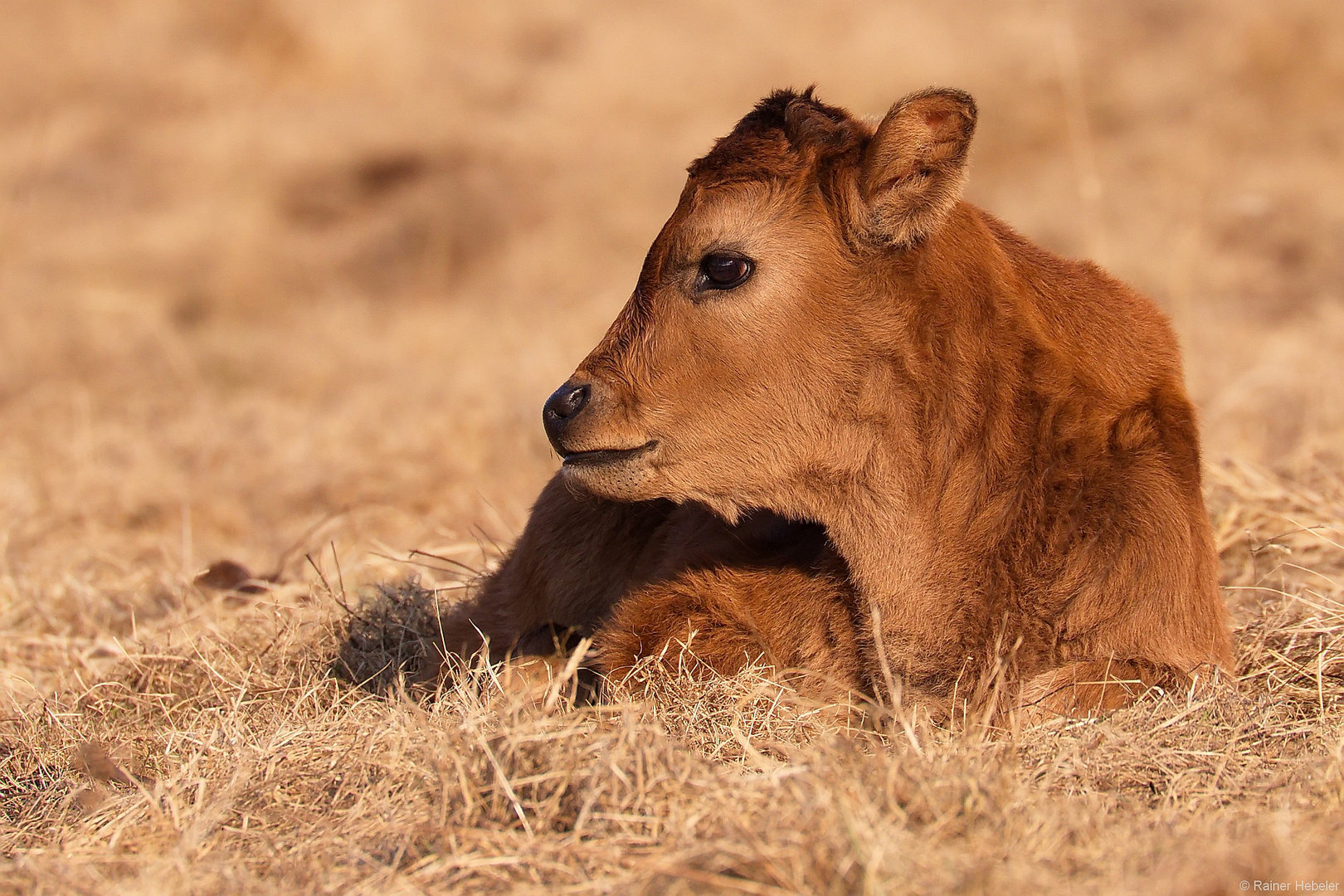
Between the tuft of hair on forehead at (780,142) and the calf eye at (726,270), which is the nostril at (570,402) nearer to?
the calf eye at (726,270)

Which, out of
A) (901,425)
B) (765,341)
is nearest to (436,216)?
(765,341)

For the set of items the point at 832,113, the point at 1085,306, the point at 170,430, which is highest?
the point at 832,113

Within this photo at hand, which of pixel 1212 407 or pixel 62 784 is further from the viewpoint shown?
pixel 1212 407

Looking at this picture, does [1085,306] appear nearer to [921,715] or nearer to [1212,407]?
[921,715]

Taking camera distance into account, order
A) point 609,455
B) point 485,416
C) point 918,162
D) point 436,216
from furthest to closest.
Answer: point 436,216
point 485,416
point 609,455
point 918,162

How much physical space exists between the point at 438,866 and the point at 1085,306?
82.9 inches

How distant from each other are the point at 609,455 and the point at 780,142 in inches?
34.4

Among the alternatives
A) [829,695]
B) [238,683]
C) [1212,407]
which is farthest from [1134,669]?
[1212,407]

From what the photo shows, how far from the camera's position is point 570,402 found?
3.28 meters

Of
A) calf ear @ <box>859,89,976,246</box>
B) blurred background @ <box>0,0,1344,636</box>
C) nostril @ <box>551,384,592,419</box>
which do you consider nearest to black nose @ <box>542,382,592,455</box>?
nostril @ <box>551,384,592,419</box>

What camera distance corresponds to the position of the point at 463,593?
4820 millimetres

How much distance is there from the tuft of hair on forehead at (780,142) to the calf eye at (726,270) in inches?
7.8

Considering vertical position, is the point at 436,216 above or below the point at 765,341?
above

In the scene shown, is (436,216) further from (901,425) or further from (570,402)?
(901,425)
